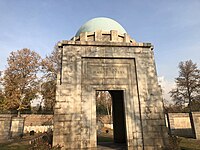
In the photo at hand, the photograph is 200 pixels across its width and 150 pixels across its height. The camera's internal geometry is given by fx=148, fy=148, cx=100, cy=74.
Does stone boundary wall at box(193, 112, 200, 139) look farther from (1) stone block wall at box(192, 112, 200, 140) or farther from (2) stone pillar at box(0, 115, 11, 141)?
(2) stone pillar at box(0, 115, 11, 141)

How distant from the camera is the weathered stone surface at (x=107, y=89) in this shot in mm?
7652

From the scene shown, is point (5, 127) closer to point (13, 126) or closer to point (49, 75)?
point (13, 126)

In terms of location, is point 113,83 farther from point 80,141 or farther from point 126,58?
point 80,141

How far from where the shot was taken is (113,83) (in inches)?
337

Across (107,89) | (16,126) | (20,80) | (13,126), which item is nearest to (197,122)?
(107,89)

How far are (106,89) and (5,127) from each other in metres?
12.8

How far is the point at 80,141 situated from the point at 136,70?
504 centimetres

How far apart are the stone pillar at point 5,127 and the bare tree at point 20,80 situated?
9.79m

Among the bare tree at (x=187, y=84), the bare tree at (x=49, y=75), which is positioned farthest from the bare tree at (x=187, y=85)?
the bare tree at (x=49, y=75)

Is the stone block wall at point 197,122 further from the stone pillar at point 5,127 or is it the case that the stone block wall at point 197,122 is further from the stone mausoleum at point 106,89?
the stone pillar at point 5,127

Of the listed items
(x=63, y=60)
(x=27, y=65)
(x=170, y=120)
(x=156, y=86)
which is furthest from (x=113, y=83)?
(x=27, y=65)

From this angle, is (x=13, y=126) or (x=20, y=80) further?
→ (x=20, y=80)

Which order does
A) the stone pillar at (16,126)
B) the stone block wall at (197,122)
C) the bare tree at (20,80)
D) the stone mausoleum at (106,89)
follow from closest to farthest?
1. the stone mausoleum at (106,89)
2. the stone block wall at (197,122)
3. the stone pillar at (16,126)
4. the bare tree at (20,80)

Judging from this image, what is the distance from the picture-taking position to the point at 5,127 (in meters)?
15.0
